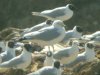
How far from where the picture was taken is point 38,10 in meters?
39.3

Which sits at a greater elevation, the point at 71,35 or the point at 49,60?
the point at 71,35

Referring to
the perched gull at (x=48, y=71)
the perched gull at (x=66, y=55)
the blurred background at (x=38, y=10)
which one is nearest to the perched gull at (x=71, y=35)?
the perched gull at (x=66, y=55)

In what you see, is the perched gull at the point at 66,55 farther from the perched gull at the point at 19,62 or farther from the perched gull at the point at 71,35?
the perched gull at the point at 71,35

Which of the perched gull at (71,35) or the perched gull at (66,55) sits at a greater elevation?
the perched gull at (71,35)

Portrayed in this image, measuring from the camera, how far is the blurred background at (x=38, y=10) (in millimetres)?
37344

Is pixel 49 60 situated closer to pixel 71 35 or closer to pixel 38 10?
pixel 71 35

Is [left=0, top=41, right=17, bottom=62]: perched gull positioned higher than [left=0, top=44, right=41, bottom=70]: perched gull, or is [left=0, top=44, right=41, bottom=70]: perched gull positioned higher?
[left=0, top=41, right=17, bottom=62]: perched gull

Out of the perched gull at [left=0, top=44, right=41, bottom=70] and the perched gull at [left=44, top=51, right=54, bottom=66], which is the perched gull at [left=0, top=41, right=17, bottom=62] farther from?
the perched gull at [left=44, top=51, right=54, bottom=66]

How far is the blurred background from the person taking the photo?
123 feet

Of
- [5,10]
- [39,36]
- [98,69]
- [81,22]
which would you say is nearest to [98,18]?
[81,22]

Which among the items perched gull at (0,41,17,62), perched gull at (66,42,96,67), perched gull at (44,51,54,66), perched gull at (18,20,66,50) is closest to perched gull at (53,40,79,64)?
perched gull at (66,42,96,67)


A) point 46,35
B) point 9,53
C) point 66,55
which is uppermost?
point 46,35

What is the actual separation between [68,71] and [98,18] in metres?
23.4

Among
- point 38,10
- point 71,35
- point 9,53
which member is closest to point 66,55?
point 9,53
